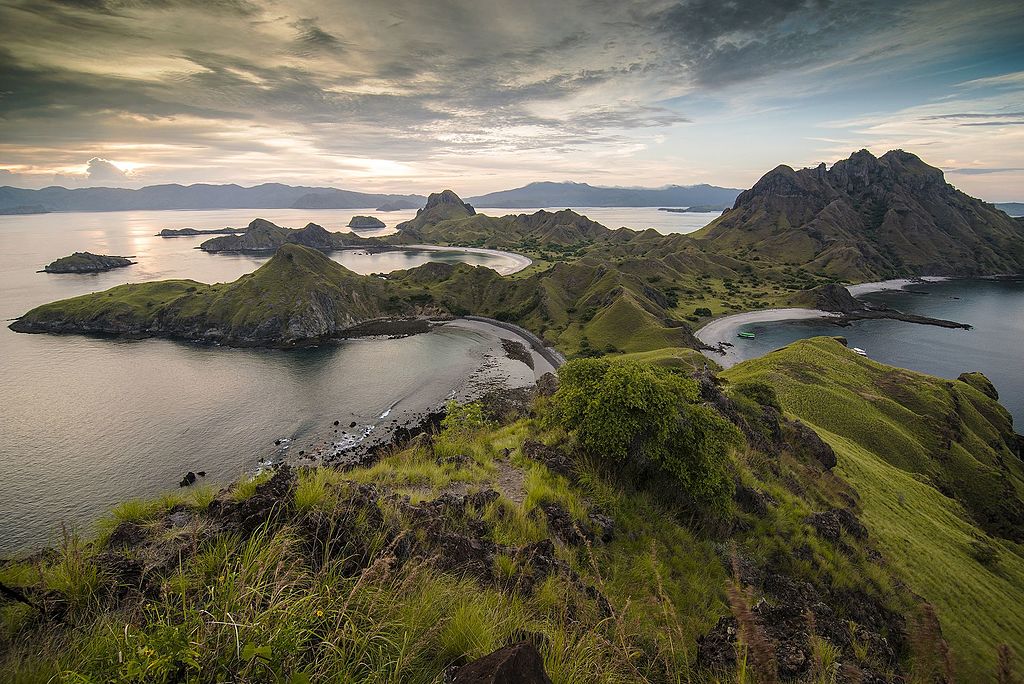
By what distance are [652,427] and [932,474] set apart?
40811 mm

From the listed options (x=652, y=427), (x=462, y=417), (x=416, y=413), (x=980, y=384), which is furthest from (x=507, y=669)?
(x=980, y=384)

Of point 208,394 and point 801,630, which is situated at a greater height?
point 801,630

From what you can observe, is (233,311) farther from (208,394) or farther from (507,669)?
(507,669)

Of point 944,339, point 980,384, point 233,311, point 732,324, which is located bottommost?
point 944,339

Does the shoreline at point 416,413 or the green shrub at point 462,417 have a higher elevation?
the green shrub at point 462,417

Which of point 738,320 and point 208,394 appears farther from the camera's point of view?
point 738,320

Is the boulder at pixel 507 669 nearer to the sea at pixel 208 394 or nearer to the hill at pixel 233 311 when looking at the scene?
the sea at pixel 208 394

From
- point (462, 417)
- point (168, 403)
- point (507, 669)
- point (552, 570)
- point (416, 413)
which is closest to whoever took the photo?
point (507, 669)

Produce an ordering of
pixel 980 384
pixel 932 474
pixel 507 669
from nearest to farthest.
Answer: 1. pixel 507 669
2. pixel 932 474
3. pixel 980 384

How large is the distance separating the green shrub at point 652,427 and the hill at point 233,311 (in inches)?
4074

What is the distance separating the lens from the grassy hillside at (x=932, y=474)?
18844mm

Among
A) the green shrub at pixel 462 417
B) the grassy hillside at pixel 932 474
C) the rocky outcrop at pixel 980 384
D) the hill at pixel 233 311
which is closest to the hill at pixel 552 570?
the grassy hillside at pixel 932 474

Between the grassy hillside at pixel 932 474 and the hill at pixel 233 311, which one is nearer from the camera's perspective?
the grassy hillside at pixel 932 474

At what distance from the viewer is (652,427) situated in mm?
13742
